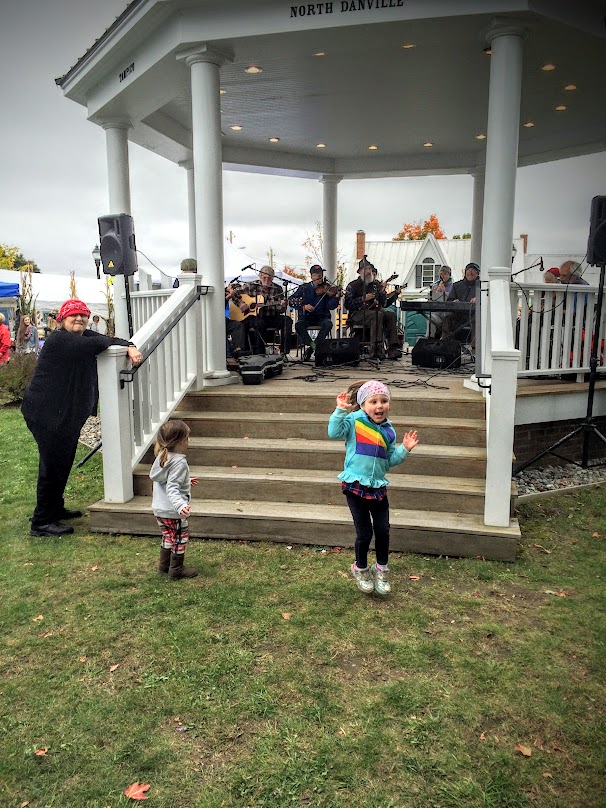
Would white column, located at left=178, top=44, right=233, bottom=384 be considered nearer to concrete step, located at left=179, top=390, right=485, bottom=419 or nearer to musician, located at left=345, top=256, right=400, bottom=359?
concrete step, located at left=179, top=390, right=485, bottom=419

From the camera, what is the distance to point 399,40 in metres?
6.44

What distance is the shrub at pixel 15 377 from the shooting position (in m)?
12.0

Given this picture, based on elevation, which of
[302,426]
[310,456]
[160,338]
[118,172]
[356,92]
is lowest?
[310,456]

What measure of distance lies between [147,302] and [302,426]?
295 centimetres

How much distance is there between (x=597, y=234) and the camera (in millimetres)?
6188

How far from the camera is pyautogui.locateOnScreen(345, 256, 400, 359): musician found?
31.0ft

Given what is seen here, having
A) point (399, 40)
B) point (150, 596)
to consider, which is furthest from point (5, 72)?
point (150, 596)

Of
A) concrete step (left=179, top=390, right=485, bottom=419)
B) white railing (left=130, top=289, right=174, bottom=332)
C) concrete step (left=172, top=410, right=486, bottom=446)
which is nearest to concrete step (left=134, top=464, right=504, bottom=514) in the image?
concrete step (left=172, top=410, right=486, bottom=446)

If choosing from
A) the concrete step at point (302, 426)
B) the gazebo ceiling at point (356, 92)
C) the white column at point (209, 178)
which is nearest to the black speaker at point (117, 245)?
the white column at point (209, 178)

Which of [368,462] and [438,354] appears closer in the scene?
[368,462]

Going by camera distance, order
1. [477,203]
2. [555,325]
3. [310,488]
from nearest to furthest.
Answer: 1. [310,488]
2. [555,325]
3. [477,203]

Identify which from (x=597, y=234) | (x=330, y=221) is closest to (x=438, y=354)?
(x=597, y=234)

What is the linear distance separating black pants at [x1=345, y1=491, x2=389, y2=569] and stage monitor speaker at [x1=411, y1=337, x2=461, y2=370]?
4.97 metres

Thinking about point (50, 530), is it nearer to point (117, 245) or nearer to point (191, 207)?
point (117, 245)
